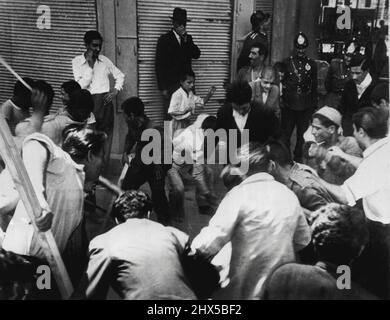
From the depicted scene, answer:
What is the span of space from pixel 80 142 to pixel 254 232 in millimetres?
1305

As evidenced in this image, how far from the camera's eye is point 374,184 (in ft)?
10.8

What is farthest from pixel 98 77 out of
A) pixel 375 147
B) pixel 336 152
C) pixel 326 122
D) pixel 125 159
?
pixel 375 147

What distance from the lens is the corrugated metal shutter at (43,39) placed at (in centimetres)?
329

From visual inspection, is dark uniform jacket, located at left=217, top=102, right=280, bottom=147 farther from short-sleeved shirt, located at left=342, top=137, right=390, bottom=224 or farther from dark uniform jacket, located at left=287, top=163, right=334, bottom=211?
short-sleeved shirt, located at left=342, top=137, right=390, bottom=224

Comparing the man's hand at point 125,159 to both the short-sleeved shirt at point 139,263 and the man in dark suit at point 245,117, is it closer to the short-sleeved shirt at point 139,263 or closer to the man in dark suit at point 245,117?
the short-sleeved shirt at point 139,263

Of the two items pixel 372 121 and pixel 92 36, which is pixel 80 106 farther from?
pixel 372 121

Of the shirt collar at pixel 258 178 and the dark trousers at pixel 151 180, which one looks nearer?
the shirt collar at pixel 258 178

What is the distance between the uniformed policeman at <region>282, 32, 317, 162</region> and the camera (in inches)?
136

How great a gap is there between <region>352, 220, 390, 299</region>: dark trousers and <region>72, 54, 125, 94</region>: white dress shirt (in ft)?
6.60

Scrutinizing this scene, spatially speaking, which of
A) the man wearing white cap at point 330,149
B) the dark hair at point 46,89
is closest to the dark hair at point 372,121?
the man wearing white cap at point 330,149

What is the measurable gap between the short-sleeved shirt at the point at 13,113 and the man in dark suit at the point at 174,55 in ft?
3.15

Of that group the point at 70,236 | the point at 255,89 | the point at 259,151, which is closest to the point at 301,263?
the point at 259,151
